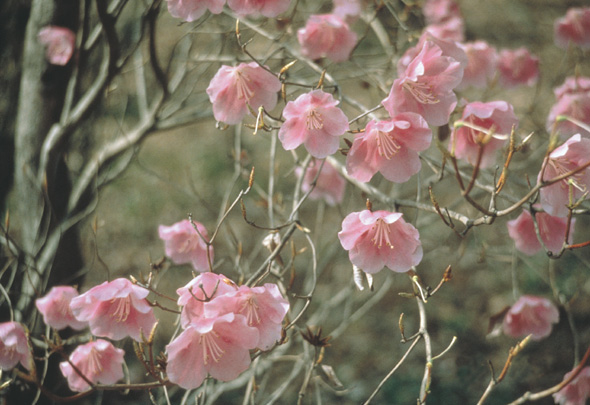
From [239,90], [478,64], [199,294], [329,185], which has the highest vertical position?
[239,90]

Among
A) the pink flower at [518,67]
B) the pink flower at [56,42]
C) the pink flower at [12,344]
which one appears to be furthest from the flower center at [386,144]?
the pink flower at [518,67]

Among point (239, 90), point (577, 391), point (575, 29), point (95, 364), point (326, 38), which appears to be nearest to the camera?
point (239, 90)

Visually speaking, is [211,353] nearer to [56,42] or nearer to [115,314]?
[115,314]

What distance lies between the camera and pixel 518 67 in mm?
2217

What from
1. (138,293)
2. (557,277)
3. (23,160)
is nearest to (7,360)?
(138,293)

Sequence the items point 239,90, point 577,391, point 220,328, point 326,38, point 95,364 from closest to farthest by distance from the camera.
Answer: point 220,328
point 239,90
point 95,364
point 577,391
point 326,38

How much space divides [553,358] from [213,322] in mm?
2394

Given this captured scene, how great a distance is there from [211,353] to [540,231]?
888mm

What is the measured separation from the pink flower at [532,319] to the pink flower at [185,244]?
3.13 feet

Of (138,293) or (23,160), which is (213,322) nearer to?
(138,293)

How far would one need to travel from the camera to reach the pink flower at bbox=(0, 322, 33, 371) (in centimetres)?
133

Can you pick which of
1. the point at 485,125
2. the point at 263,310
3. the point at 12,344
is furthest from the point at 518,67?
the point at 12,344

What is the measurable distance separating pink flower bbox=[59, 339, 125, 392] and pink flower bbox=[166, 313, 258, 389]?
1.32 ft

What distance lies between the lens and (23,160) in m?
1.89
